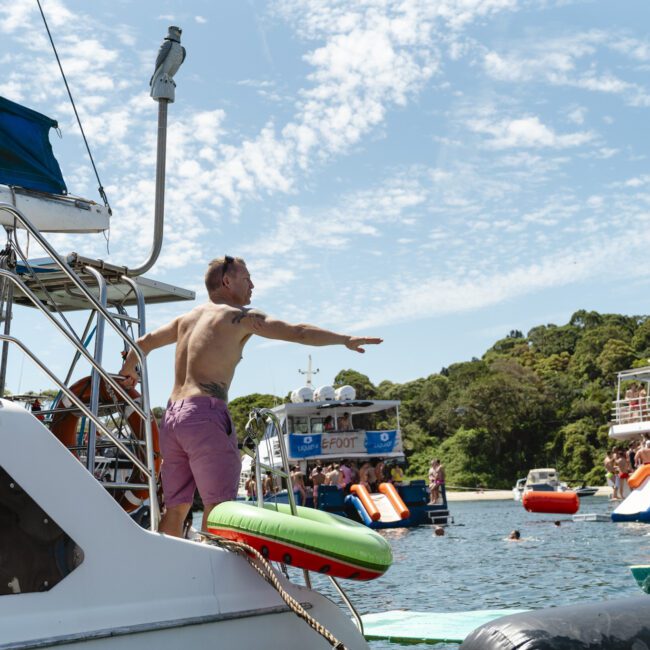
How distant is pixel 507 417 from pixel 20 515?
6146 cm

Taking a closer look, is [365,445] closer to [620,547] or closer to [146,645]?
[620,547]

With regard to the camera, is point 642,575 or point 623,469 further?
point 623,469

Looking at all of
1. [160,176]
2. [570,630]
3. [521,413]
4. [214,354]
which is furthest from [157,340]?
[521,413]

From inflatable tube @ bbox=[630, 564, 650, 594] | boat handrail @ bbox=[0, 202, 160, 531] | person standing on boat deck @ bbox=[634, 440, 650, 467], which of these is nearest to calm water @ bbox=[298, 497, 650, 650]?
inflatable tube @ bbox=[630, 564, 650, 594]

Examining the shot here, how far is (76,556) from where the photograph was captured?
3.23 metres

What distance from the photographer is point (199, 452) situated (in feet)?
13.6

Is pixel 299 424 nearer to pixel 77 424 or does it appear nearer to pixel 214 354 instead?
pixel 77 424

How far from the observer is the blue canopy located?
207 inches

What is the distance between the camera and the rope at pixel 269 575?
358 cm

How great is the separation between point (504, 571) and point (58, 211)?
8.72 meters

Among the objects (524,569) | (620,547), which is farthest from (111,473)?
(620,547)

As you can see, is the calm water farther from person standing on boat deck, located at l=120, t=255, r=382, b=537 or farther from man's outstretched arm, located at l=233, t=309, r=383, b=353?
man's outstretched arm, located at l=233, t=309, r=383, b=353

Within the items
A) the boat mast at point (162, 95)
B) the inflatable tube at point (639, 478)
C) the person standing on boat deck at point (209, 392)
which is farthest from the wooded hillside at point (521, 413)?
the person standing on boat deck at point (209, 392)

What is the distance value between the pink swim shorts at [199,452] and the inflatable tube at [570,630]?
148cm
